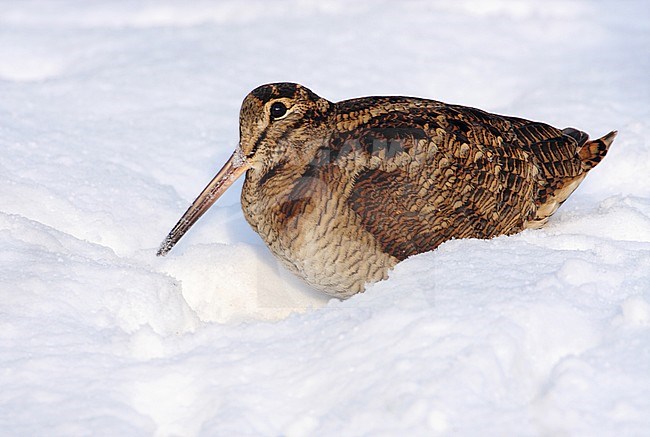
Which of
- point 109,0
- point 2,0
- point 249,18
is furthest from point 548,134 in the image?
point 2,0

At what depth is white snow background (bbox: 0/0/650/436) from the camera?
2527 millimetres

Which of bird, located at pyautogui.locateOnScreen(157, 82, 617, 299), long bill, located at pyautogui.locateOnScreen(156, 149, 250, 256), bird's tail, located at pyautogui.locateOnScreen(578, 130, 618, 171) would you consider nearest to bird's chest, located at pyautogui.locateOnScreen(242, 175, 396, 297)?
bird, located at pyautogui.locateOnScreen(157, 82, 617, 299)

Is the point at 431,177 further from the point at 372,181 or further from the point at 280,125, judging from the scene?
the point at 280,125

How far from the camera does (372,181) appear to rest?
11.2 ft

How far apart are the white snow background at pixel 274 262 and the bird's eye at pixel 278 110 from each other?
649 millimetres

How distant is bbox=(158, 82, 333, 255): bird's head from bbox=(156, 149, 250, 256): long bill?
2 cm

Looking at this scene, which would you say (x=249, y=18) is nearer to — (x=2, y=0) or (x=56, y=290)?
(x=2, y=0)

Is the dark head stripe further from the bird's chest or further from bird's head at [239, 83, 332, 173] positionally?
the bird's chest

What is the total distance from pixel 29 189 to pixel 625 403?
9.24 feet

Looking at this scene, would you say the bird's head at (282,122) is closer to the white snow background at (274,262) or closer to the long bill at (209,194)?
the long bill at (209,194)

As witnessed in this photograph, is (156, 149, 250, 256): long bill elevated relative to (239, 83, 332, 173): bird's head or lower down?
lower down

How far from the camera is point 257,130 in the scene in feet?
11.9

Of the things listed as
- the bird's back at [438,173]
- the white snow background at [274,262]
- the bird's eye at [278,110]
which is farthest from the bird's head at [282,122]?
the white snow background at [274,262]

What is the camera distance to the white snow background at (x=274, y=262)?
2.53 metres
